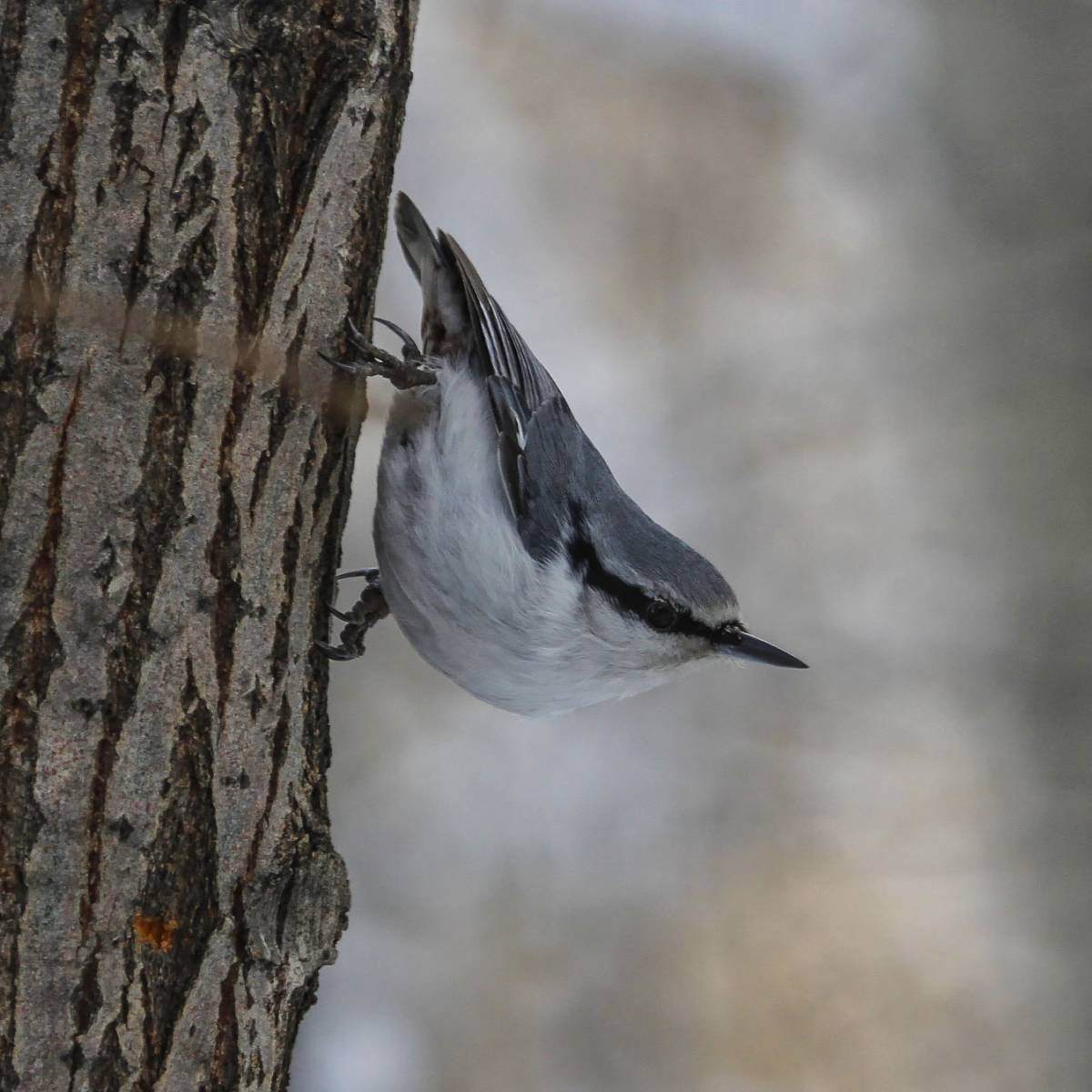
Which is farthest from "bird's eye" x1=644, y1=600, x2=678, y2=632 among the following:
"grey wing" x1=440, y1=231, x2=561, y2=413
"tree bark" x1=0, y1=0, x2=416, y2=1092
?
"tree bark" x1=0, y1=0, x2=416, y2=1092

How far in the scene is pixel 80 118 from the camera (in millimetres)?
1268

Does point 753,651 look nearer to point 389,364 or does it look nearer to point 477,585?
point 477,585

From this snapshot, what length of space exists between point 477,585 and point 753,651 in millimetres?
600

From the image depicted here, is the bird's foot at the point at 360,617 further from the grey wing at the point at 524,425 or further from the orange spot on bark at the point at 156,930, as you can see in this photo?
the orange spot on bark at the point at 156,930

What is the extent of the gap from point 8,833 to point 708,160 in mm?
3889

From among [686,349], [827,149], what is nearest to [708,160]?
[827,149]

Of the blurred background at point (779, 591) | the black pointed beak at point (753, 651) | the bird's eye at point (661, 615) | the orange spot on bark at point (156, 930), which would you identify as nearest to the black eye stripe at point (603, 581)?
the bird's eye at point (661, 615)

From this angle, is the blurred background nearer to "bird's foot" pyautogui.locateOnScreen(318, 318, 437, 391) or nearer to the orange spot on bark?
"bird's foot" pyautogui.locateOnScreen(318, 318, 437, 391)

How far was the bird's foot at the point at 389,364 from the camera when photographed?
161cm

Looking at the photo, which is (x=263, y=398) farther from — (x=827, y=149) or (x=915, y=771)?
(x=827, y=149)

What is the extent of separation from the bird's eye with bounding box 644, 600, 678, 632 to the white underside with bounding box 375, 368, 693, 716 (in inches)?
1.0

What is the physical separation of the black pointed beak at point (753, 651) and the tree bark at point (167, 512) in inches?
35.8

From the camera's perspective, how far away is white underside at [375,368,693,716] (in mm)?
1927

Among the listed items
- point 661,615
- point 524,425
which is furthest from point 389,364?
point 661,615
